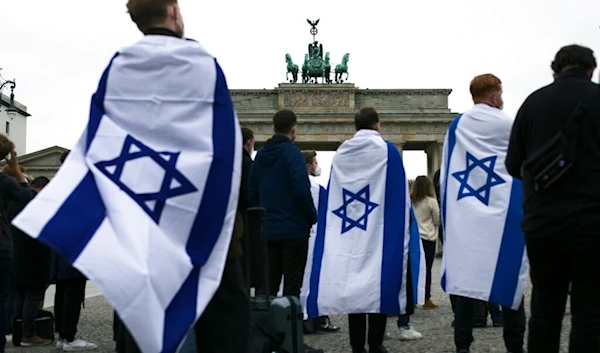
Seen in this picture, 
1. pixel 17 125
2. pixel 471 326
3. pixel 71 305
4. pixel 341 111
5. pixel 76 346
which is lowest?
pixel 76 346

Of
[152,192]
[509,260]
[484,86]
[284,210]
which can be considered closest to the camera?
[152,192]

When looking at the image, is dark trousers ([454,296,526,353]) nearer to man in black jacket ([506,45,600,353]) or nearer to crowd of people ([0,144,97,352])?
man in black jacket ([506,45,600,353])

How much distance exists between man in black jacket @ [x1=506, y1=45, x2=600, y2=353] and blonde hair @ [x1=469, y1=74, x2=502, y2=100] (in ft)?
5.75

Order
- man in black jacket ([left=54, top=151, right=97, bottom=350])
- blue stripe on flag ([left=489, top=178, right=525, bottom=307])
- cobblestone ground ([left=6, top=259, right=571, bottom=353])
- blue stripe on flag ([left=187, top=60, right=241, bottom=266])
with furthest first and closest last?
man in black jacket ([left=54, top=151, right=97, bottom=350])
cobblestone ground ([left=6, top=259, right=571, bottom=353])
blue stripe on flag ([left=489, top=178, right=525, bottom=307])
blue stripe on flag ([left=187, top=60, right=241, bottom=266])

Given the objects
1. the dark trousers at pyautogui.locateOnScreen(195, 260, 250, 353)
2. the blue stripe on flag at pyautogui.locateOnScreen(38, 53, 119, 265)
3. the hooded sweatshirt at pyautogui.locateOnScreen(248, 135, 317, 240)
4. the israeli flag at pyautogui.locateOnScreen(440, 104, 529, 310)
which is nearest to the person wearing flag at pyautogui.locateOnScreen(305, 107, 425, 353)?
the hooded sweatshirt at pyautogui.locateOnScreen(248, 135, 317, 240)

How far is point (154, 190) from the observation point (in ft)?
9.51

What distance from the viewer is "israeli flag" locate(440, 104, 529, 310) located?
5.66m

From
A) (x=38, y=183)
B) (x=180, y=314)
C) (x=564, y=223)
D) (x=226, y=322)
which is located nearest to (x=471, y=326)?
Answer: (x=564, y=223)

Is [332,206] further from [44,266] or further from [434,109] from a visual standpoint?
[434,109]

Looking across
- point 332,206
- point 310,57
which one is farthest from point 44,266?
point 310,57

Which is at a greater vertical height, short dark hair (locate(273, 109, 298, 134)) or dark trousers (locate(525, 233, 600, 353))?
short dark hair (locate(273, 109, 298, 134))

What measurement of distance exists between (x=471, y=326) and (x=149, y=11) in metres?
3.49

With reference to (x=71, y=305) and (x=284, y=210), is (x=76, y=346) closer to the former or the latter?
(x=71, y=305)

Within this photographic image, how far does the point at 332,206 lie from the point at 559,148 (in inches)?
116
